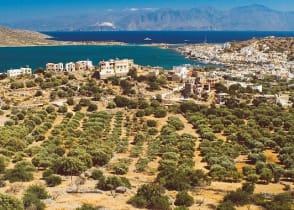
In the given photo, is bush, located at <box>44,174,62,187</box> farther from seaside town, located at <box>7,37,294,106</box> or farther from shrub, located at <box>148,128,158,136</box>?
seaside town, located at <box>7,37,294,106</box>

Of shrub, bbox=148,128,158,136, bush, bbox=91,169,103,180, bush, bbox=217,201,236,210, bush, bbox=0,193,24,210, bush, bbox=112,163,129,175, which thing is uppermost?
bush, bbox=0,193,24,210

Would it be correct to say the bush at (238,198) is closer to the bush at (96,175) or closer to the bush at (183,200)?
the bush at (183,200)

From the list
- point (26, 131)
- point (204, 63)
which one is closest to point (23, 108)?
point (26, 131)

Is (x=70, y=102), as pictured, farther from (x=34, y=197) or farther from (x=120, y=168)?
(x=34, y=197)

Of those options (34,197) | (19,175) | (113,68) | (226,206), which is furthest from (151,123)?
(113,68)

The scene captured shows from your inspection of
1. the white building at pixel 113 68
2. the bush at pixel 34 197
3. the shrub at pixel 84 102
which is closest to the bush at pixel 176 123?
the shrub at pixel 84 102

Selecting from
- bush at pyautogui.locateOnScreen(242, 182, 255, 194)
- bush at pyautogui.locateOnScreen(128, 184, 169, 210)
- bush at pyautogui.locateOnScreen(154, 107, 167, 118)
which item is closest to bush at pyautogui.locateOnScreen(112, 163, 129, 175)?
bush at pyautogui.locateOnScreen(128, 184, 169, 210)
